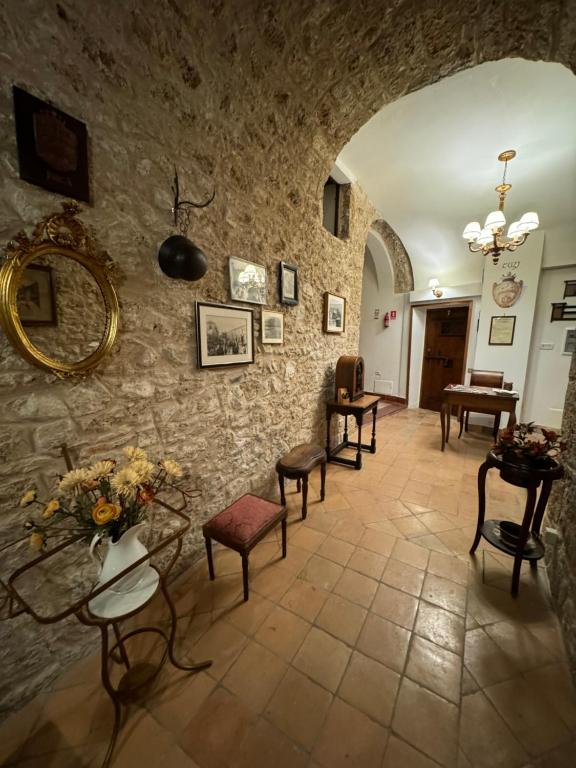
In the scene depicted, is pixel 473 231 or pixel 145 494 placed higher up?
pixel 473 231

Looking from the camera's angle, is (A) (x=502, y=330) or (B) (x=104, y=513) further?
(A) (x=502, y=330)

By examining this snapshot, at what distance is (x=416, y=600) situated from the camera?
1.60 meters

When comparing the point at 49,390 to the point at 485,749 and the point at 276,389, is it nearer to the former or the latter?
the point at 276,389

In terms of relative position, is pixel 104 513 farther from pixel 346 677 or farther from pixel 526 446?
pixel 526 446

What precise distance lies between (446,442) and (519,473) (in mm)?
2657

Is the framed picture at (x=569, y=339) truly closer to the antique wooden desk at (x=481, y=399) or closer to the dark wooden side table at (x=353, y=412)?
the antique wooden desk at (x=481, y=399)

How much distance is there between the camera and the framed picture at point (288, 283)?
234cm

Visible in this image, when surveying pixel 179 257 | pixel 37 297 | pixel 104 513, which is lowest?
pixel 104 513

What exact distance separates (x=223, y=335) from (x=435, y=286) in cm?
468

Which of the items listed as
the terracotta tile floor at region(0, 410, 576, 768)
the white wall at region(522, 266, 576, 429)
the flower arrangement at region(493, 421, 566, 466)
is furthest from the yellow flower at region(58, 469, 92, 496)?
the white wall at region(522, 266, 576, 429)

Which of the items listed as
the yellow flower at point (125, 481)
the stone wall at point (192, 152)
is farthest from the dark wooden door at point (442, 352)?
the yellow flower at point (125, 481)

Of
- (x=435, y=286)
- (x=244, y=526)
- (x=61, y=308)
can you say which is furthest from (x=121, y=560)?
(x=435, y=286)

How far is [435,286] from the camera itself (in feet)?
16.3

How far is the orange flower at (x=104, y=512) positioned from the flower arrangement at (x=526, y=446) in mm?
1975
